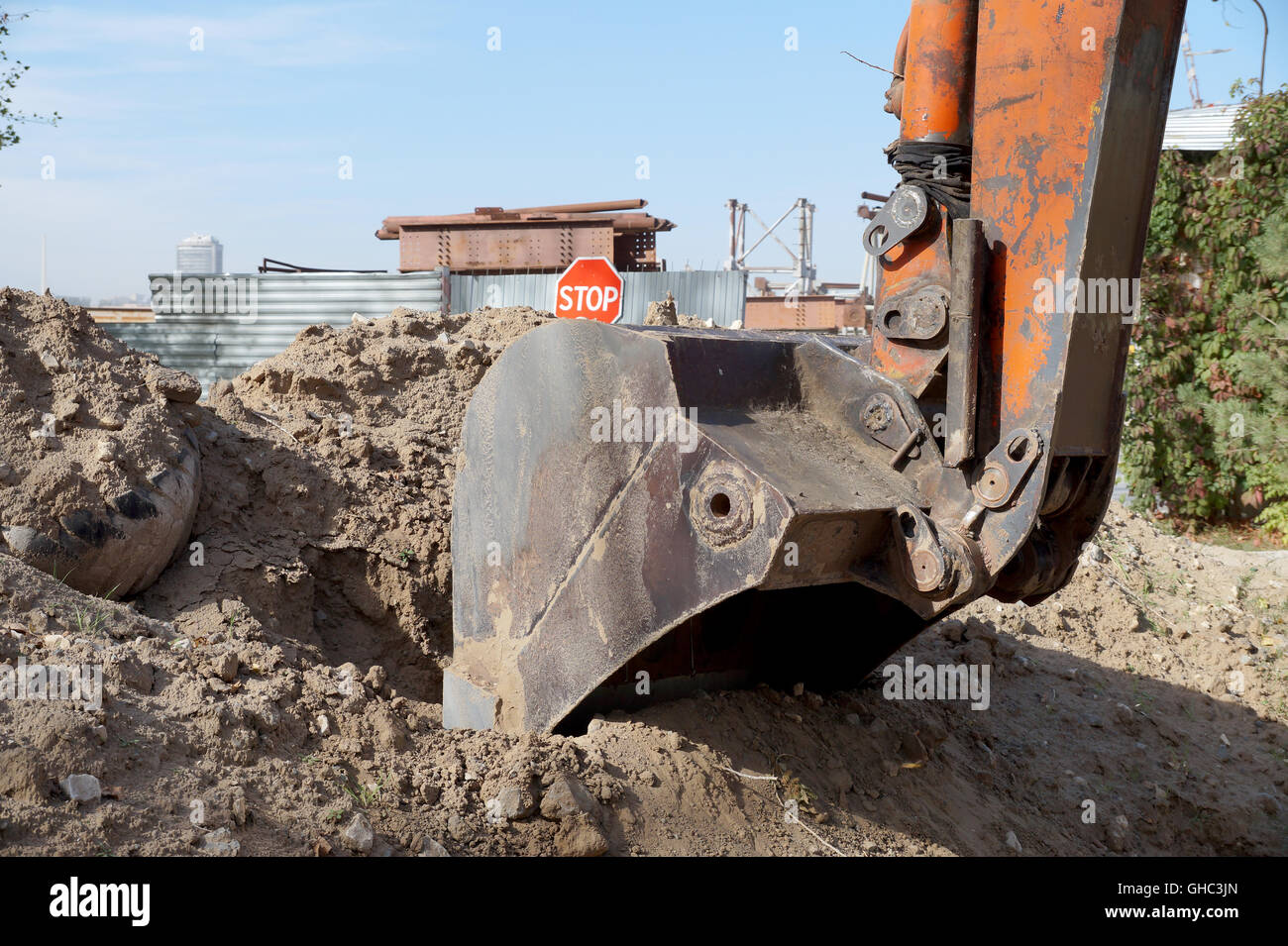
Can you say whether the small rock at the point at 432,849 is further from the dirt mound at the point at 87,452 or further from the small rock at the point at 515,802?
the dirt mound at the point at 87,452

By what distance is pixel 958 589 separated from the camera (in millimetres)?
2900

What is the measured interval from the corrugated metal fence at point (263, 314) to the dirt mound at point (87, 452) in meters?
9.80

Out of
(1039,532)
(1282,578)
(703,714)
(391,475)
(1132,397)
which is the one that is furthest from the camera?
(1132,397)

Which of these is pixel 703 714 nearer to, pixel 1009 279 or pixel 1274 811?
pixel 1009 279

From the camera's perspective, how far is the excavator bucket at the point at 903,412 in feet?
9.37

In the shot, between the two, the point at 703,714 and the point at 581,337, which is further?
the point at 703,714

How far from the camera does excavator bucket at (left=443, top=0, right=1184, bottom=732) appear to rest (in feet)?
9.37

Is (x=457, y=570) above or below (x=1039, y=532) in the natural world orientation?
below

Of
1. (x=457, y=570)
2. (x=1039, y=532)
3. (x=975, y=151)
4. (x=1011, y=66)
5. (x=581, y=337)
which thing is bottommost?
(x=457, y=570)

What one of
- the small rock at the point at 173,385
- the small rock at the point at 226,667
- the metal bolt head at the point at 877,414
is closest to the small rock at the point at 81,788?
the small rock at the point at 226,667

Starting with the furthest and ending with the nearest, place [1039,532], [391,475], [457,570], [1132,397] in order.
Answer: [1132,397] < [391,475] < [457,570] < [1039,532]

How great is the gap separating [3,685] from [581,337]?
6.39ft

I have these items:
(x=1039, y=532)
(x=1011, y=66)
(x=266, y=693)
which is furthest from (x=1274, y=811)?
(x=266, y=693)
